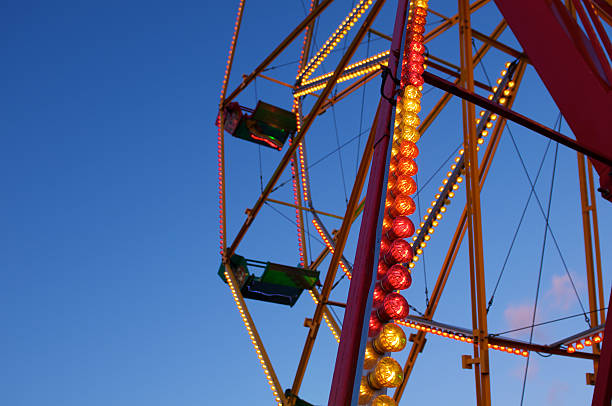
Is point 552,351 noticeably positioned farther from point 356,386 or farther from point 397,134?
point 356,386

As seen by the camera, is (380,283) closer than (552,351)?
Yes

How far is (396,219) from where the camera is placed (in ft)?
18.6

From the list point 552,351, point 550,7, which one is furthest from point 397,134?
point 552,351

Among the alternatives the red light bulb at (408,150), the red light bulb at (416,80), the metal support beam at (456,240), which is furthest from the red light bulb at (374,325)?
the metal support beam at (456,240)

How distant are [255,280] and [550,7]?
30.3ft

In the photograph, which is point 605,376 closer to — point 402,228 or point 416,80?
point 402,228

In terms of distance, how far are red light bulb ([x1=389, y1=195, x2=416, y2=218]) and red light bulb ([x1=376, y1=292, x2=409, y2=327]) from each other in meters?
0.80

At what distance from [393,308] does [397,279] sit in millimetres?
253

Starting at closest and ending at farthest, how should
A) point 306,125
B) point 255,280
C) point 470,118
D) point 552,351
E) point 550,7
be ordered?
point 550,7, point 470,118, point 552,351, point 306,125, point 255,280

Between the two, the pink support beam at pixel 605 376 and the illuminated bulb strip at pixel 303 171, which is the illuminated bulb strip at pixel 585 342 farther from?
the illuminated bulb strip at pixel 303 171

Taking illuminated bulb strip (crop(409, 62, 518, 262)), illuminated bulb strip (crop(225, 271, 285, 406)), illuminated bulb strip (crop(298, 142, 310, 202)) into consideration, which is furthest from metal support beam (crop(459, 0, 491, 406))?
illuminated bulb strip (crop(298, 142, 310, 202))

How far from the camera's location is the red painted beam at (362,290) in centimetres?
469

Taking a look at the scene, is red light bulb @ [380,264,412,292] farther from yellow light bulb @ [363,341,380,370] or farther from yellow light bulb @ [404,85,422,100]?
yellow light bulb @ [404,85,422,100]

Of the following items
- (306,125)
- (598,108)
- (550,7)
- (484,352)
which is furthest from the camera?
(306,125)
